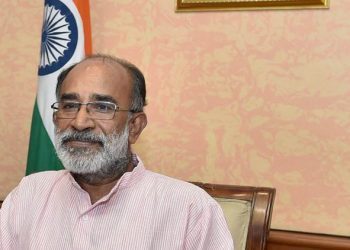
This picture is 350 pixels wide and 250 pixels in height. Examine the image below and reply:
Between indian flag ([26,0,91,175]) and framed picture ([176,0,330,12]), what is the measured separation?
0.50 metres

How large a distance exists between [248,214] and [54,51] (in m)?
1.24

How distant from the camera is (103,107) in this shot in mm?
1711

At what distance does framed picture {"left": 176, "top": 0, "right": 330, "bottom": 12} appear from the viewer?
2527 mm

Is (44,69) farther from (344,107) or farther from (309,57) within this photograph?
(344,107)

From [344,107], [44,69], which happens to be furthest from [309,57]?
[44,69]

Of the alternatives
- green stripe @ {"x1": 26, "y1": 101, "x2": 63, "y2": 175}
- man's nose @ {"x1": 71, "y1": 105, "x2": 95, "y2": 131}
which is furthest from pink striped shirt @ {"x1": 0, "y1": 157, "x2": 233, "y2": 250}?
green stripe @ {"x1": 26, "y1": 101, "x2": 63, "y2": 175}

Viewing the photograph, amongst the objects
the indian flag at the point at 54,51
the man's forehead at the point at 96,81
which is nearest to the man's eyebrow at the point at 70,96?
the man's forehead at the point at 96,81

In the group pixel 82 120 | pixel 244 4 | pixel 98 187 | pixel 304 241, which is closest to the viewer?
pixel 82 120

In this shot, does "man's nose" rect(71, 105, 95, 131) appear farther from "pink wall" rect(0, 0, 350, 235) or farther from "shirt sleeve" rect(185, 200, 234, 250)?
"pink wall" rect(0, 0, 350, 235)

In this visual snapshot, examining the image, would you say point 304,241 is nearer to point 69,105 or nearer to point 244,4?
point 244,4

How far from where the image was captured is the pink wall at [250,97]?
2.53 meters

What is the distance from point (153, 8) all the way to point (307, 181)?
1171mm

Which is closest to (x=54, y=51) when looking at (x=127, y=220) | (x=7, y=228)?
(x=7, y=228)

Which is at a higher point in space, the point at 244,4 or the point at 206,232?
the point at 244,4
